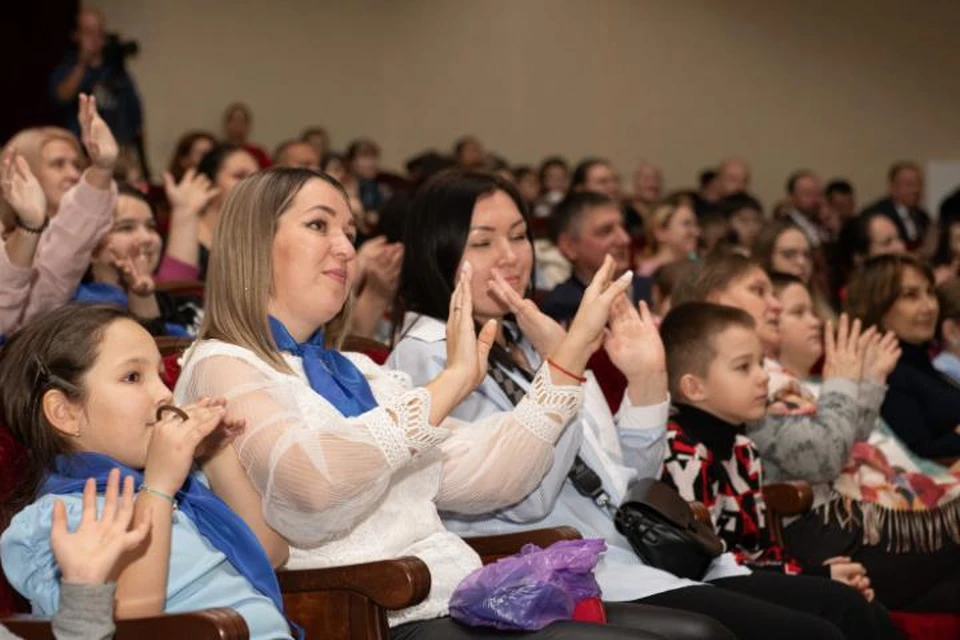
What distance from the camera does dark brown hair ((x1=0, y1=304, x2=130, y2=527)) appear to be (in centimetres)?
226

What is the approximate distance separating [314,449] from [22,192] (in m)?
1.35

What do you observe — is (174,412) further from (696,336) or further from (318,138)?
(318,138)

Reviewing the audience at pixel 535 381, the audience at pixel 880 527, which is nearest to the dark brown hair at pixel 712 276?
the audience at pixel 880 527

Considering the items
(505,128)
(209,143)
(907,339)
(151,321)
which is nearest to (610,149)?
(505,128)

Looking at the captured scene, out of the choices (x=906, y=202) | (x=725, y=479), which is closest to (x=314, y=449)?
(x=725, y=479)

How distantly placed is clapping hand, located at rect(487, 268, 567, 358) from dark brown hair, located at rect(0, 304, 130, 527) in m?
0.88

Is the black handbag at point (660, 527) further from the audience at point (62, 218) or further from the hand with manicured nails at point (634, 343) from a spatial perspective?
the audience at point (62, 218)

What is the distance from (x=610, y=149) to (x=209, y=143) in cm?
522

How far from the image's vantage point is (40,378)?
7.45 feet

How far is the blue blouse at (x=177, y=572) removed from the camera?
7.04ft

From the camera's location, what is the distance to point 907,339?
176 inches

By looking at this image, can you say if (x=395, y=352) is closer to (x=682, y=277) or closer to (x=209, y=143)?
(x=682, y=277)

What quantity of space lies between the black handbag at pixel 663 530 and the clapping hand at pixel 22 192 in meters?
1.44

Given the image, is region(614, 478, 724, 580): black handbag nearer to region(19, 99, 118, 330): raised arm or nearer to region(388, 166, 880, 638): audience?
region(388, 166, 880, 638): audience
